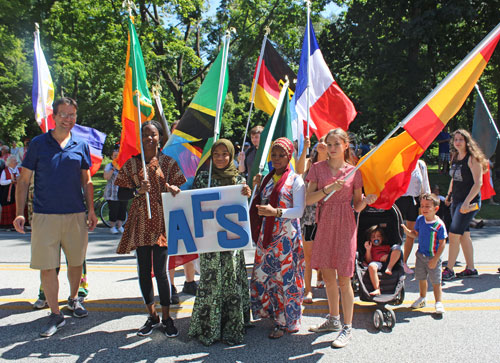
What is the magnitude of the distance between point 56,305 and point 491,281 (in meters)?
5.49

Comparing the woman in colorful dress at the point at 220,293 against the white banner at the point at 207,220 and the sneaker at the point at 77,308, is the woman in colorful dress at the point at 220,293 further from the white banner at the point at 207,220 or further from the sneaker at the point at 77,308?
the sneaker at the point at 77,308

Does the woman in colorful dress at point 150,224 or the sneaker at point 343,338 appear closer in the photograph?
the sneaker at point 343,338

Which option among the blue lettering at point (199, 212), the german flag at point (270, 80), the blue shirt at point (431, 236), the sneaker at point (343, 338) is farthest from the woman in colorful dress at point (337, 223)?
the german flag at point (270, 80)

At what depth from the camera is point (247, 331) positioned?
423cm

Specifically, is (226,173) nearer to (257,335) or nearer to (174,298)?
(257,335)

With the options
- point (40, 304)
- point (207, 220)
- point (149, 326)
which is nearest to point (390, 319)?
point (207, 220)

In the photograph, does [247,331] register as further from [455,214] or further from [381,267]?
[455,214]

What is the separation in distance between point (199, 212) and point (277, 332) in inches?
53.5

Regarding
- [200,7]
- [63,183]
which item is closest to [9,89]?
[200,7]

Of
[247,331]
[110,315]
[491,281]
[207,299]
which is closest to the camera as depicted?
[207,299]

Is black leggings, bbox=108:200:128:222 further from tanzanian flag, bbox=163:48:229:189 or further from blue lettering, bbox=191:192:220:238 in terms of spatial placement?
blue lettering, bbox=191:192:220:238

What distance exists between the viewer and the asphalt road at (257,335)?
3.71 meters

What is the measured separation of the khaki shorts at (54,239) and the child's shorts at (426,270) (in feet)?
12.2

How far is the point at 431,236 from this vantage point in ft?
15.9
